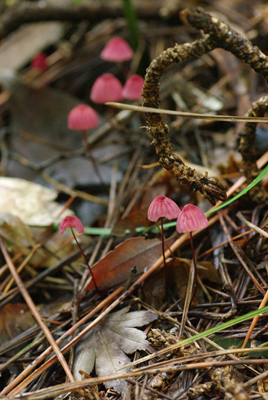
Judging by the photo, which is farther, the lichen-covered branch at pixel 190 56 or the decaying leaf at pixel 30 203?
the decaying leaf at pixel 30 203

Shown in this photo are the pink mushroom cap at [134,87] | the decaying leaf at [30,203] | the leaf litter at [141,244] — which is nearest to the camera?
the leaf litter at [141,244]

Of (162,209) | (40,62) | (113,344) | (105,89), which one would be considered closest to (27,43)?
(40,62)

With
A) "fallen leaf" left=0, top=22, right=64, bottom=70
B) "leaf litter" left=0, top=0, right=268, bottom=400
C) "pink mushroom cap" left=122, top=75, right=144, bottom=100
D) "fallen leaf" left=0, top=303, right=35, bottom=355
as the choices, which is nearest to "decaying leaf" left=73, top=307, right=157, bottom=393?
"leaf litter" left=0, top=0, right=268, bottom=400

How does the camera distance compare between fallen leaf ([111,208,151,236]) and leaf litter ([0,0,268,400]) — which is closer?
leaf litter ([0,0,268,400])

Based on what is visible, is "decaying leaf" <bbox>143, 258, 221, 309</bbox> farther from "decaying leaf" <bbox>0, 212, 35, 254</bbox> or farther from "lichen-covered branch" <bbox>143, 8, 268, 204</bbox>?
"decaying leaf" <bbox>0, 212, 35, 254</bbox>

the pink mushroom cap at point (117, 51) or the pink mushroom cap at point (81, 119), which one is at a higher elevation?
the pink mushroom cap at point (117, 51)

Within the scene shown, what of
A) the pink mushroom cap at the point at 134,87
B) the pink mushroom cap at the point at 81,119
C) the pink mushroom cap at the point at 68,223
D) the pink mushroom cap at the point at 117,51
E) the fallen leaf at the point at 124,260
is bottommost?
the fallen leaf at the point at 124,260

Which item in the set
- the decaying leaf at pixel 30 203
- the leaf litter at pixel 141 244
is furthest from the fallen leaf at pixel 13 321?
the decaying leaf at pixel 30 203

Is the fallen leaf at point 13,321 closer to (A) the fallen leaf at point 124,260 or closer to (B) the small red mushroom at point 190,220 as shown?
(A) the fallen leaf at point 124,260

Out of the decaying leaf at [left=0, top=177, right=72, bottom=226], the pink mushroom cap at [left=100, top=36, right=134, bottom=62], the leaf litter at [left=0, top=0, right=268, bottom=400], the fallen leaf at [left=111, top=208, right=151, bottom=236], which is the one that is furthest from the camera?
the pink mushroom cap at [left=100, top=36, right=134, bottom=62]
